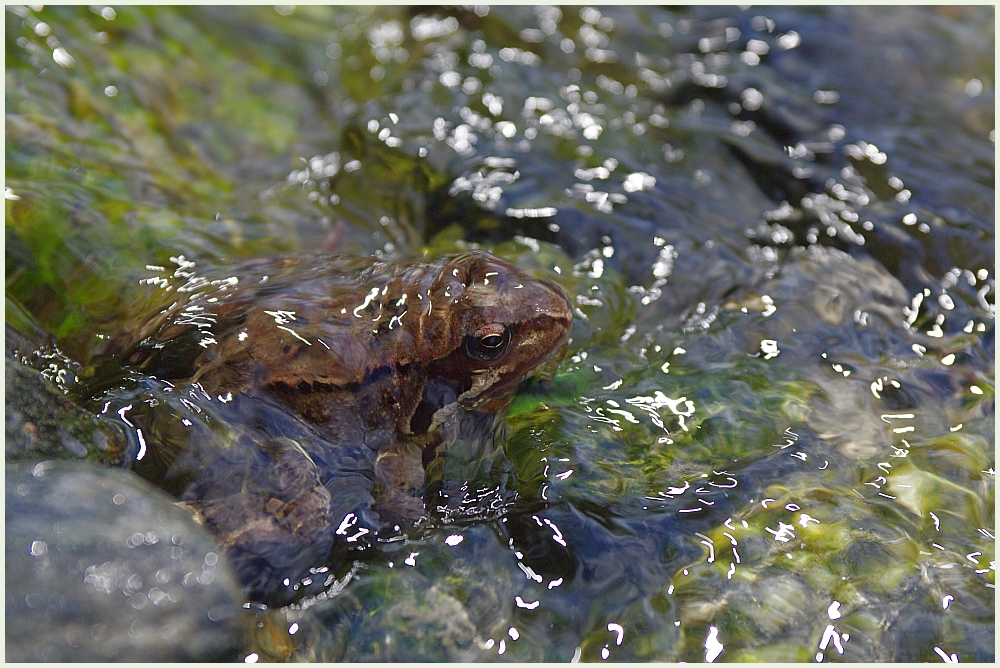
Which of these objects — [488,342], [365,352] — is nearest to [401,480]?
[365,352]

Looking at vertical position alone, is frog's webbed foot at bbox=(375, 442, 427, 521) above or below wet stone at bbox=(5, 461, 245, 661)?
below

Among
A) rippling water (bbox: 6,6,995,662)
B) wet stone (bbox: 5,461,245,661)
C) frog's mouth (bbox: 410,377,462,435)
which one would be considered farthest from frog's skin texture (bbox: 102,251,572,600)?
wet stone (bbox: 5,461,245,661)

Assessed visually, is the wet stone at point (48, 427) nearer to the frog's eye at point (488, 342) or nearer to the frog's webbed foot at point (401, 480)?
the frog's webbed foot at point (401, 480)

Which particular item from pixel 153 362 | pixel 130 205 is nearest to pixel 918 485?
pixel 153 362

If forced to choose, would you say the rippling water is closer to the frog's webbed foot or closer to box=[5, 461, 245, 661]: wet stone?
the frog's webbed foot

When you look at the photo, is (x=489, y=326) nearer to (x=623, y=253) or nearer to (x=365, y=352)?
(x=365, y=352)

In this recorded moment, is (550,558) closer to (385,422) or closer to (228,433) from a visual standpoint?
(385,422)
